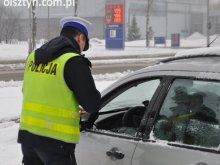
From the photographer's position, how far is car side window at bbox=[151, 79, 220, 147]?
267 cm

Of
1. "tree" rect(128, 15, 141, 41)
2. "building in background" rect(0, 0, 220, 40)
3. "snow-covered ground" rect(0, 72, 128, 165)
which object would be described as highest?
"building in background" rect(0, 0, 220, 40)

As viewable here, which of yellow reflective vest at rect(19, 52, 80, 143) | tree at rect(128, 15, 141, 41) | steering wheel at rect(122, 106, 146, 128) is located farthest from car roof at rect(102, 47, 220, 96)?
tree at rect(128, 15, 141, 41)

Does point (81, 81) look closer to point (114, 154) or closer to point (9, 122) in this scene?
point (114, 154)

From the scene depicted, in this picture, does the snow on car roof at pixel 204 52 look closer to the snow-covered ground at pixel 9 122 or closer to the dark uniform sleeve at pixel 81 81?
the dark uniform sleeve at pixel 81 81

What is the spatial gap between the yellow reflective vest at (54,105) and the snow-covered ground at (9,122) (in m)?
3.07

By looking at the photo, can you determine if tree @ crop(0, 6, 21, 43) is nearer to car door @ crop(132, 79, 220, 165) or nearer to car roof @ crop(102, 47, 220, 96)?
car roof @ crop(102, 47, 220, 96)

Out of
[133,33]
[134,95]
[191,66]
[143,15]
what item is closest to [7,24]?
[133,33]

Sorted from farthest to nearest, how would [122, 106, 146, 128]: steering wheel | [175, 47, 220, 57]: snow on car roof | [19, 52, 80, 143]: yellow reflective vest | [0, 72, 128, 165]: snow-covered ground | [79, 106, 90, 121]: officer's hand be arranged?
[0, 72, 128, 165]: snow-covered ground → [122, 106, 146, 128]: steering wheel → [79, 106, 90, 121]: officer's hand → [19, 52, 80, 143]: yellow reflective vest → [175, 47, 220, 57]: snow on car roof

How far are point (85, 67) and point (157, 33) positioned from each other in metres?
84.7

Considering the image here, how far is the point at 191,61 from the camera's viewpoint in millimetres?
2930

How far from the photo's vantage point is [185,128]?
2.79 m

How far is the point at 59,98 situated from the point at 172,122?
0.74 metres

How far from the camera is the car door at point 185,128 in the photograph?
8.47 feet

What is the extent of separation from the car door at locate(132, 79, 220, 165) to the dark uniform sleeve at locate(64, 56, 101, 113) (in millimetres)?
420
